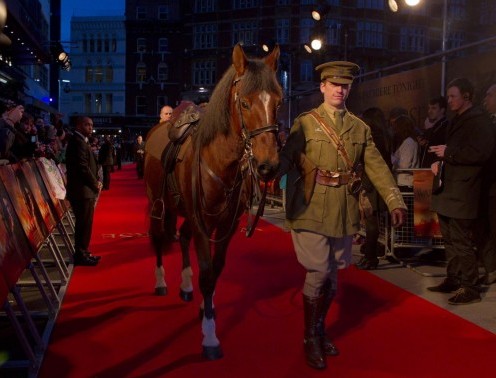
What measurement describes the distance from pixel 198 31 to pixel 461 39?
2417 centimetres

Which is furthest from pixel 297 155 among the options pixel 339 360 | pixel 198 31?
pixel 198 31

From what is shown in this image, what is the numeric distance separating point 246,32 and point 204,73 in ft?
19.7

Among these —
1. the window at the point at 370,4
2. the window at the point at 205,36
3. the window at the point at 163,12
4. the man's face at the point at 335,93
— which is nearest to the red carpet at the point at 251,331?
the man's face at the point at 335,93

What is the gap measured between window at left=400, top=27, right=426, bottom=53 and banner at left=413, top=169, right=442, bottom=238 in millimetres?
46010

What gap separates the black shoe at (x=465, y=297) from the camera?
17.7 ft

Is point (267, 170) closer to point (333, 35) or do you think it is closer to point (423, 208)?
point (423, 208)

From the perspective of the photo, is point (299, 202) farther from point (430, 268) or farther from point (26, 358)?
point (430, 268)

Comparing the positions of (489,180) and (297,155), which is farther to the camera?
(489,180)

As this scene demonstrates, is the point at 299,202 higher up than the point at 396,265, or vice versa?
the point at 299,202

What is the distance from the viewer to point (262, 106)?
352 cm

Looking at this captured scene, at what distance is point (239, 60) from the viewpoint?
369 centimetres

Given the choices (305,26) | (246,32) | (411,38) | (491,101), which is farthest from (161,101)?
(491,101)

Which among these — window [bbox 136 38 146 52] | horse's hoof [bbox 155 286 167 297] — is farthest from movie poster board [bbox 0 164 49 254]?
window [bbox 136 38 146 52]

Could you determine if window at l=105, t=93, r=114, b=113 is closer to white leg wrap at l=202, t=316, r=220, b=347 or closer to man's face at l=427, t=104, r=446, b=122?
man's face at l=427, t=104, r=446, b=122
